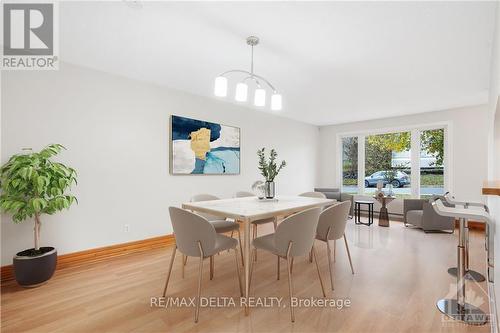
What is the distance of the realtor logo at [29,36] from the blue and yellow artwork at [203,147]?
5.16ft

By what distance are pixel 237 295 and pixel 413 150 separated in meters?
5.17

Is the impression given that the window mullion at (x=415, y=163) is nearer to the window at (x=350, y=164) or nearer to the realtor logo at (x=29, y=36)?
the window at (x=350, y=164)

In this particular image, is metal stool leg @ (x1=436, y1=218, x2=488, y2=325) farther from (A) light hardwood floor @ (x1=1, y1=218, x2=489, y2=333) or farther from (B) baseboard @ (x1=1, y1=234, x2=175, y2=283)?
(B) baseboard @ (x1=1, y1=234, x2=175, y2=283)

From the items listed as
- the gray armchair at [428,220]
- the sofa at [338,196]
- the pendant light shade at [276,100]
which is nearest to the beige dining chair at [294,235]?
the pendant light shade at [276,100]

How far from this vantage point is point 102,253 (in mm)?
2938

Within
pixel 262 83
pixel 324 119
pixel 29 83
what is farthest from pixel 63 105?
pixel 324 119

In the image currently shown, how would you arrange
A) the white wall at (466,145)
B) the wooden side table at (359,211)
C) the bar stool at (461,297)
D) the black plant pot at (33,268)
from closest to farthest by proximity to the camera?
the bar stool at (461,297) → the black plant pot at (33,268) → the white wall at (466,145) → the wooden side table at (359,211)

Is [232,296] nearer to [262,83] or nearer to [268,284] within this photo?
[268,284]

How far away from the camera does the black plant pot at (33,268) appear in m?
2.17

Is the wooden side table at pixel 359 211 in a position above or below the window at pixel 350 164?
below

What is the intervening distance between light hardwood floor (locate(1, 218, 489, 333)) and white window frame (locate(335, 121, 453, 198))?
223 centimetres

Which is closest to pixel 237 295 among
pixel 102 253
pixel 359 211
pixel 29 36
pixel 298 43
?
pixel 102 253

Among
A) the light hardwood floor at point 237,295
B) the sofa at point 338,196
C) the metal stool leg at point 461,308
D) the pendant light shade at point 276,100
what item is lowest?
the light hardwood floor at point 237,295

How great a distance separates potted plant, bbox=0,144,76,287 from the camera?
2156 millimetres
